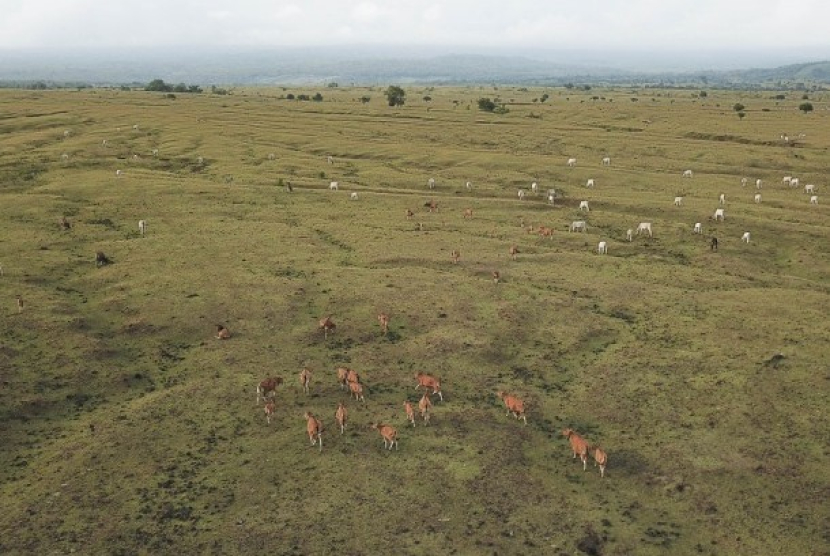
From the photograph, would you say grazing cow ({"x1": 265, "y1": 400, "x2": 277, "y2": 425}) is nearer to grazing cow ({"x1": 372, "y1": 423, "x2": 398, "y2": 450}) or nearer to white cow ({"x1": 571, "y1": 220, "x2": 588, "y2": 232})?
grazing cow ({"x1": 372, "y1": 423, "x2": 398, "y2": 450})

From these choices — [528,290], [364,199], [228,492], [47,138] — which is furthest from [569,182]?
[47,138]

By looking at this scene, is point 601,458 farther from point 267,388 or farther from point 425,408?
point 267,388

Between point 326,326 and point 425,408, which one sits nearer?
point 425,408

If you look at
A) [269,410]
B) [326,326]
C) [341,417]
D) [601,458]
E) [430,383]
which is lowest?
[601,458]

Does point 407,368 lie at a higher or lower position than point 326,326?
lower

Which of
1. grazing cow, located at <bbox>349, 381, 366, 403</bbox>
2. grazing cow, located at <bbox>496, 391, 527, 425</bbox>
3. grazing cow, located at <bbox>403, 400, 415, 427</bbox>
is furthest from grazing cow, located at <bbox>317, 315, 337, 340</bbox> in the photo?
grazing cow, located at <bbox>496, 391, 527, 425</bbox>

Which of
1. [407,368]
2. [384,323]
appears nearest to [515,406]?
[407,368]

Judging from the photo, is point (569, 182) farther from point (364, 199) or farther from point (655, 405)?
point (655, 405)

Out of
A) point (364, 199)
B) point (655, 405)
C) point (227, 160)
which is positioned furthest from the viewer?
point (227, 160)
